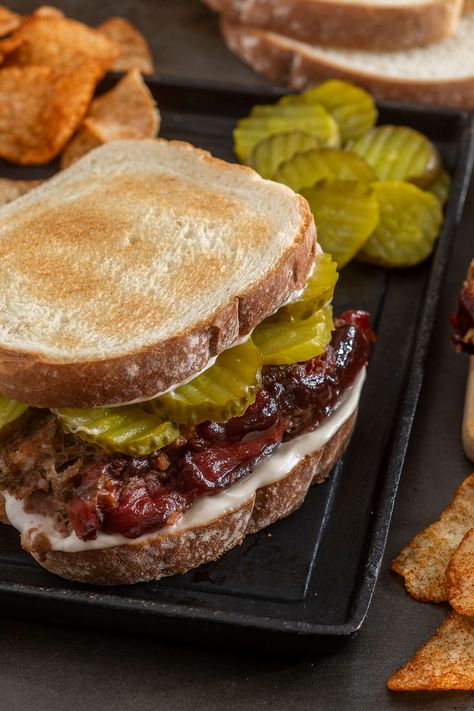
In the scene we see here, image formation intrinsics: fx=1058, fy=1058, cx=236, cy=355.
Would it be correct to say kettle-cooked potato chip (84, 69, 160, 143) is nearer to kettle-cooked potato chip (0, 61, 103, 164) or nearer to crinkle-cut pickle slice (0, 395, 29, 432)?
kettle-cooked potato chip (0, 61, 103, 164)

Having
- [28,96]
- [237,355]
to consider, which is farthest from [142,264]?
[28,96]

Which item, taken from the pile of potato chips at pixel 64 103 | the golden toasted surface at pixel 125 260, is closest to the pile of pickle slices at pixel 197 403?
the golden toasted surface at pixel 125 260

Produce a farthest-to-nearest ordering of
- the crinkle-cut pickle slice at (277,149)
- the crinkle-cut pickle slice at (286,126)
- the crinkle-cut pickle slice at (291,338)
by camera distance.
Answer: the crinkle-cut pickle slice at (286,126) → the crinkle-cut pickle slice at (277,149) → the crinkle-cut pickle slice at (291,338)

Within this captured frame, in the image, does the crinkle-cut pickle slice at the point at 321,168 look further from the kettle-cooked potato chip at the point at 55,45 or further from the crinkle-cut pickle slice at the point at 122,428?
the crinkle-cut pickle slice at the point at 122,428

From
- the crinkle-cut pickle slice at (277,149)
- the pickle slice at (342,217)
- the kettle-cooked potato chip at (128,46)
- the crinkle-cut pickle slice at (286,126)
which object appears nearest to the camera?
the pickle slice at (342,217)

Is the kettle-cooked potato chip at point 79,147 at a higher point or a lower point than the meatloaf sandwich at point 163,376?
lower

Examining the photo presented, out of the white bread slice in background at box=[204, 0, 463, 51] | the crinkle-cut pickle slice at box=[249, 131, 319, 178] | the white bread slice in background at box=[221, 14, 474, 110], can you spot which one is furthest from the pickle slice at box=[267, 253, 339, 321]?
the white bread slice in background at box=[204, 0, 463, 51]

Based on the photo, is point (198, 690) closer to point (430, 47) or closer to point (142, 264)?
point (142, 264)

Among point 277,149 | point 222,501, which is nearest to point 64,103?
point 277,149
